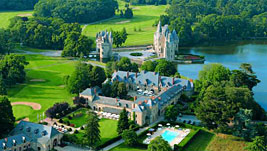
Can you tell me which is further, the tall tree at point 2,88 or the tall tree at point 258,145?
the tall tree at point 2,88

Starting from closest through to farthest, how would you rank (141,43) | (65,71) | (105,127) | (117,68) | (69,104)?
(105,127)
(69,104)
(117,68)
(65,71)
(141,43)

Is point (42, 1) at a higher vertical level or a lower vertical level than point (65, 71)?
higher

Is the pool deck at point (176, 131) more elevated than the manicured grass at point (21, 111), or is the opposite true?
the manicured grass at point (21, 111)

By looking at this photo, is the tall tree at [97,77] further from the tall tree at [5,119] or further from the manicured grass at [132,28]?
the manicured grass at [132,28]

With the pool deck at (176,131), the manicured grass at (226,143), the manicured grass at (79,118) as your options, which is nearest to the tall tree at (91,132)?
the pool deck at (176,131)

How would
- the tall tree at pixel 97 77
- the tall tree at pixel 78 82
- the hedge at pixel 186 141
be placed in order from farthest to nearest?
the tall tree at pixel 97 77 → the tall tree at pixel 78 82 → the hedge at pixel 186 141

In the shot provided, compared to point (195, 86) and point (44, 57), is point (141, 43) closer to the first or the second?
point (44, 57)

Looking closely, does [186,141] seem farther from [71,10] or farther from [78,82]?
[71,10]

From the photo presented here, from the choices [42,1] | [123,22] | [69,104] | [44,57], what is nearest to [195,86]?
[69,104]
